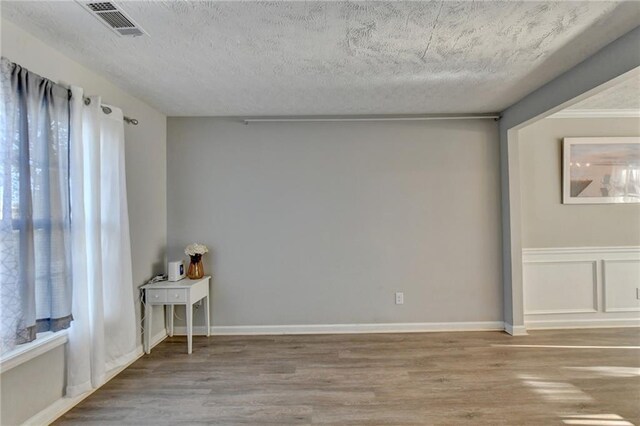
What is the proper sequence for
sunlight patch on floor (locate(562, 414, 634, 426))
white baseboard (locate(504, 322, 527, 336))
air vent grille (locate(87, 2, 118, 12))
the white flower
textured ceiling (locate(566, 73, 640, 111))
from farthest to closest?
1. white baseboard (locate(504, 322, 527, 336))
2. the white flower
3. textured ceiling (locate(566, 73, 640, 111))
4. sunlight patch on floor (locate(562, 414, 634, 426))
5. air vent grille (locate(87, 2, 118, 12))

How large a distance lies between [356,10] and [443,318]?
314cm

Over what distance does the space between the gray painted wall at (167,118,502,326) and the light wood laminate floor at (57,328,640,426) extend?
0.41 m

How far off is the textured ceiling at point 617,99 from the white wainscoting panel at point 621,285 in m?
1.72

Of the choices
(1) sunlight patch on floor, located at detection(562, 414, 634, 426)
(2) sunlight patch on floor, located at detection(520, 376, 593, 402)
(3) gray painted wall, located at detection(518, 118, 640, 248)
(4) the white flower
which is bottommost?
(1) sunlight patch on floor, located at detection(562, 414, 634, 426)

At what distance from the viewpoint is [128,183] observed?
9.48ft

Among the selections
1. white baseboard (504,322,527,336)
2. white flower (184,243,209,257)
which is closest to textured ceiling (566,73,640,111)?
white baseboard (504,322,527,336)

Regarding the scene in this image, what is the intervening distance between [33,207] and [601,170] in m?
5.18

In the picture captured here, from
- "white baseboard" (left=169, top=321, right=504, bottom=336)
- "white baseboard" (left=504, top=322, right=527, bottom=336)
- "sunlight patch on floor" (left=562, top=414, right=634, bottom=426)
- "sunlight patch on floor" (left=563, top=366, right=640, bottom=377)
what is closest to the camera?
"sunlight patch on floor" (left=562, top=414, right=634, bottom=426)

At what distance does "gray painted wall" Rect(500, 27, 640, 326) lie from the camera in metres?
2.04

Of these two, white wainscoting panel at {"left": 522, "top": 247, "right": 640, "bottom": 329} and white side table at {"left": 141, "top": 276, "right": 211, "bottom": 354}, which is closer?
white side table at {"left": 141, "top": 276, "right": 211, "bottom": 354}

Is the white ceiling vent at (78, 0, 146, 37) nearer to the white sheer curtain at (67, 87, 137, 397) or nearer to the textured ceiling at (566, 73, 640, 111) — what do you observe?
the white sheer curtain at (67, 87, 137, 397)

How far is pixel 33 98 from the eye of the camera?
1836mm

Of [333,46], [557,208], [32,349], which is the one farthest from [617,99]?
[32,349]

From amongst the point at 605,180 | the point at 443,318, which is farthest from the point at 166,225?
the point at 605,180
